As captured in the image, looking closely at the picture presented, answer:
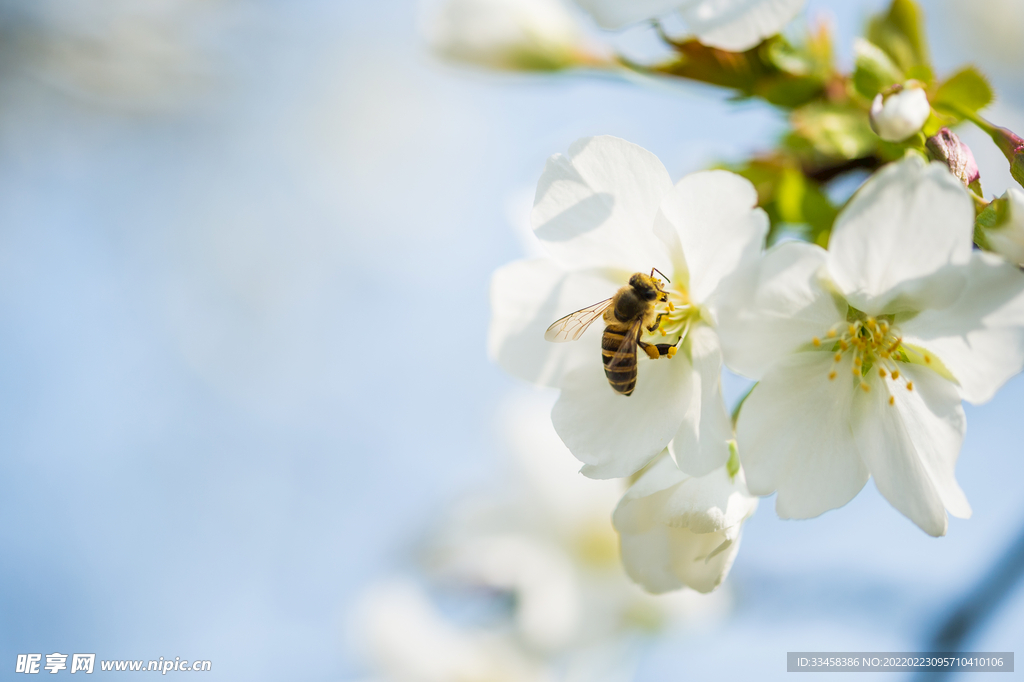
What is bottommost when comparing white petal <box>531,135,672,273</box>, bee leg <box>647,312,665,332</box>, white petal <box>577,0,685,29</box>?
bee leg <box>647,312,665,332</box>

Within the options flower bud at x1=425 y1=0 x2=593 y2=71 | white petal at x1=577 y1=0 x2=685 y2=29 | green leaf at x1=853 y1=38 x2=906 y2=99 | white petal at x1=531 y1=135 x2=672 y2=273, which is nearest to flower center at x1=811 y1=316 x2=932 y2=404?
white petal at x1=531 y1=135 x2=672 y2=273

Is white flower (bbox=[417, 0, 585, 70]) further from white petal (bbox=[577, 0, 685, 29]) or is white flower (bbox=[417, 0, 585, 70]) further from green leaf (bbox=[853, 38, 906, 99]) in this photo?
green leaf (bbox=[853, 38, 906, 99])

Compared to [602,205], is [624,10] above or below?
above

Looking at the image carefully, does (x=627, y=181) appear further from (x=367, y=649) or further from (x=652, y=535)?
(x=367, y=649)

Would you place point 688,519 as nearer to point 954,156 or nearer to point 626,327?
point 626,327

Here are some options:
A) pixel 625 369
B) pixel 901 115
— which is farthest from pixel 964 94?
pixel 625 369

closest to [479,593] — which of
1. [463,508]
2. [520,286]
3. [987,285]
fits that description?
[463,508]
